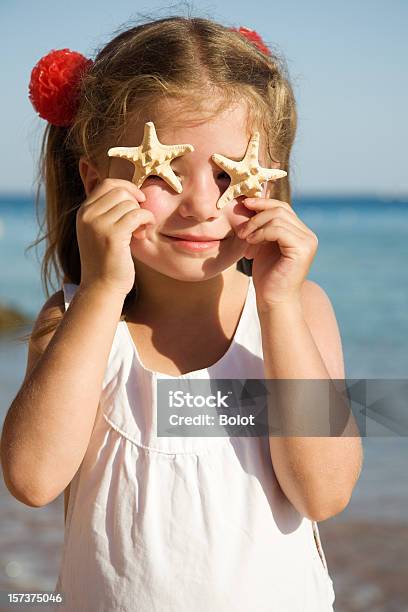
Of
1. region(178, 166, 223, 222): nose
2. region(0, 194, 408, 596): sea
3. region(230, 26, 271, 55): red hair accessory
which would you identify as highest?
region(230, 26, 271, 55): red hair accessory

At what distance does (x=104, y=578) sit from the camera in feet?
6.70

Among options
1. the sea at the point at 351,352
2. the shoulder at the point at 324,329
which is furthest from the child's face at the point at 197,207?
the sea at the point at 351,352

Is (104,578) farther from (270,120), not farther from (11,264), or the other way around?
(11,264)

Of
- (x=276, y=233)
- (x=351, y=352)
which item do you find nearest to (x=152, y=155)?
(x=276, y=233)

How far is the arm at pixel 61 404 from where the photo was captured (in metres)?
1.99

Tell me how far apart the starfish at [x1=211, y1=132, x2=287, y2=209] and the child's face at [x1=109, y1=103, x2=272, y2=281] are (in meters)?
0.02

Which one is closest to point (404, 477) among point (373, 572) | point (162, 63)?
point (373, 572)

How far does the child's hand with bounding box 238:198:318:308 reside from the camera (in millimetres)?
2051

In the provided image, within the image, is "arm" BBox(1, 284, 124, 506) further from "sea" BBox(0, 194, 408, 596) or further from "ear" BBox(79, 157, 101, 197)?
"sea" BBox(0, 194, 408, 596)

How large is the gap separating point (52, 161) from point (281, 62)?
0.72 metres

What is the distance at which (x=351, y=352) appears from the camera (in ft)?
28.0

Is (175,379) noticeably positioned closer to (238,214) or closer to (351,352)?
(238,214)

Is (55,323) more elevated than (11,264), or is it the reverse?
(55,323)

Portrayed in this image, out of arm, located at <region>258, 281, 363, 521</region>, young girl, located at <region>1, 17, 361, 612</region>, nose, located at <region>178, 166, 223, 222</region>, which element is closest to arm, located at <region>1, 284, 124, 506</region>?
young girl, located at <region>1, 17, 361, 612</region>
